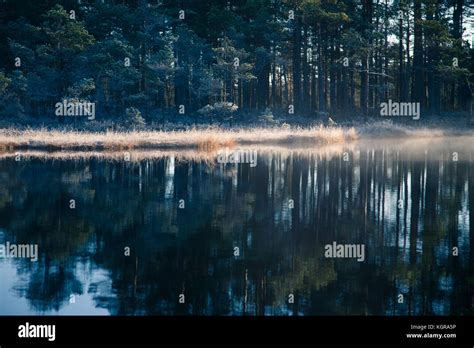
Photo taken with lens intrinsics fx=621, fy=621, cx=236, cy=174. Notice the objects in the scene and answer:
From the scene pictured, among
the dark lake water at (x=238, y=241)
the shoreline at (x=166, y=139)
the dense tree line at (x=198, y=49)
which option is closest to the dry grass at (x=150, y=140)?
the shoreline at (x=166, y=139)

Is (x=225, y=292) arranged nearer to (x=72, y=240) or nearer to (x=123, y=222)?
(x=72, y=240)

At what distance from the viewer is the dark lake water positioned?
8812 mm

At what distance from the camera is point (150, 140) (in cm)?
3350

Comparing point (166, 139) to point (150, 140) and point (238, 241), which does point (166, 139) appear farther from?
point (238, 241)

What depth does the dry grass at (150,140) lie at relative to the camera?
1243 inches

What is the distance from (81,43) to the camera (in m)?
43.6

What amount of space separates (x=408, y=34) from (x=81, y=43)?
2753 centimetres

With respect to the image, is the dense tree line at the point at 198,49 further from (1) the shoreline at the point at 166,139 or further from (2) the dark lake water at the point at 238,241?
(2) the dark lake water at the point at 238,241

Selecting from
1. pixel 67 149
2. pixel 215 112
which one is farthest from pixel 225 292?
pixel 215 112

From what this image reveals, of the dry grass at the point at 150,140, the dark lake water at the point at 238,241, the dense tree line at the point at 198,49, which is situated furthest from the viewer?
the dense tree line at the point at 198,49

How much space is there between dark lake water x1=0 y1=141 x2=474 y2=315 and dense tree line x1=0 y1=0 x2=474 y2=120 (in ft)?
76.2

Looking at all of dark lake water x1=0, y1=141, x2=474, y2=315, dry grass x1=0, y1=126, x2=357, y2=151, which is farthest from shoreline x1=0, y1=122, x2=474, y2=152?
→ dark lake water x1=0, y1=141, x2=474, y2=315

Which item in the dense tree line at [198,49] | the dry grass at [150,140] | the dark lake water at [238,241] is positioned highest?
the dense tree line at [198,49]

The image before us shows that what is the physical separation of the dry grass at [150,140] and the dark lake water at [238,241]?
344 inches
